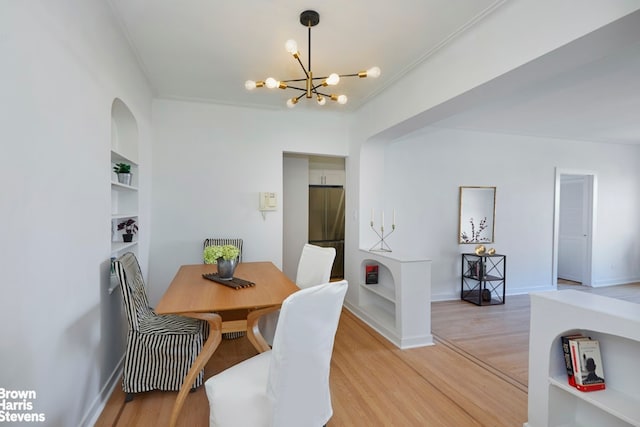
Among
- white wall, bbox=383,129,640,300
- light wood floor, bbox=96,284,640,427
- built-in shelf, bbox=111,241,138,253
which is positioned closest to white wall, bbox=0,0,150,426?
built-in shelf, bbox=111,241,138,253

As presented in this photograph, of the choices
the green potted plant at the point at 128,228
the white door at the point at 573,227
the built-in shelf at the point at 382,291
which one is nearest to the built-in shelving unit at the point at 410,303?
the built-in shelf at the point at 382,291

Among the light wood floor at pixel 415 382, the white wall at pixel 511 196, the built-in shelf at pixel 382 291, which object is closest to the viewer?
the light wood floor at pixel 415 382

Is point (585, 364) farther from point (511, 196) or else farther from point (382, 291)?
point (511, 196)

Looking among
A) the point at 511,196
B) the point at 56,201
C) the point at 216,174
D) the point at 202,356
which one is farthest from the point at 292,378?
the point at 511,196

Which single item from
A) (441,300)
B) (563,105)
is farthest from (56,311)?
(563,105)

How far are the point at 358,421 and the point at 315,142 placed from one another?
3.19 meters

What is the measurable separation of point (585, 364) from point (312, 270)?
70.2 inches

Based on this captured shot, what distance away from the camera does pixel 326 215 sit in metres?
5.30

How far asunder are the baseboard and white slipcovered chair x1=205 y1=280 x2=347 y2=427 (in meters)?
0.97

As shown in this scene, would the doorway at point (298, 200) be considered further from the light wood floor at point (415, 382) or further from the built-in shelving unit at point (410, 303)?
the built-in shelving unit at point (410, 303)

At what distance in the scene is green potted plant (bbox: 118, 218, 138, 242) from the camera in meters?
2.76

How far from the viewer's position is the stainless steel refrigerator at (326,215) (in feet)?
17.1

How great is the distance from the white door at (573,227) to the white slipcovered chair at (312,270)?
218 inches

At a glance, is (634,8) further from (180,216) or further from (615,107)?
(180,216)
